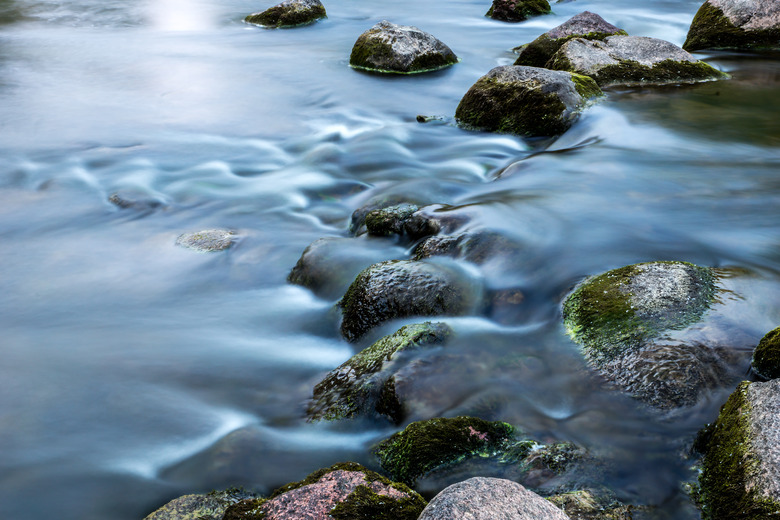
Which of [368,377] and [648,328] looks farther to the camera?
[368,377]

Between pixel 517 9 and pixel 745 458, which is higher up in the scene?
pixel 517 9

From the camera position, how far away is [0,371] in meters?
4.66

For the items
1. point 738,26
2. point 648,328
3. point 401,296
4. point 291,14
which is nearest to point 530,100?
point 401,296

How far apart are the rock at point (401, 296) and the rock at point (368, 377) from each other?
31 centimetres

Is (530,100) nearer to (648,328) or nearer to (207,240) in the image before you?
(207,240)

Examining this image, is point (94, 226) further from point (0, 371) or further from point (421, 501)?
point (421, 501)

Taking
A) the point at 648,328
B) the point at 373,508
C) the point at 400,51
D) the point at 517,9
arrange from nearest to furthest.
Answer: the point at 373,508 → the point at 648,328 → the point at 400,51 → the point at 517,9

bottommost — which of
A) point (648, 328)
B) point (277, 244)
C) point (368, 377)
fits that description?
point (277, 244)

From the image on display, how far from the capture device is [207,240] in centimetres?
652

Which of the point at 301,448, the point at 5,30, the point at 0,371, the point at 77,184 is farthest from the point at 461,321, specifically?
the point at 5,30

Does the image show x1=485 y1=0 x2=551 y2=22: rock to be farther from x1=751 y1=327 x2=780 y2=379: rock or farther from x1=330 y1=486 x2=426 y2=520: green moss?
x1=330 y1=486 x2=426 y2=520: green moss

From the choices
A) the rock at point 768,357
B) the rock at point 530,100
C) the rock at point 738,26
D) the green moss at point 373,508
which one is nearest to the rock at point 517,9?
the rock at point 738,26

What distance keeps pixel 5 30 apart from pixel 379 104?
35.8ft

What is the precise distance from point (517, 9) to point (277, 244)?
1135 centimetres
